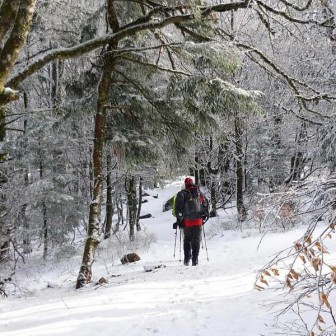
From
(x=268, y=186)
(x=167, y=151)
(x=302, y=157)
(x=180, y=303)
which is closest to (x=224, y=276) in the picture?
(x=180, y=303)

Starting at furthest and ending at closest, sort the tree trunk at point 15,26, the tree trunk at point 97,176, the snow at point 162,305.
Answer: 1. the tree trunk at point 97,176
2. the snow at point 162,305
3. the tree trunk at point 15,26

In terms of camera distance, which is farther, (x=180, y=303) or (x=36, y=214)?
(x=36, y=214)

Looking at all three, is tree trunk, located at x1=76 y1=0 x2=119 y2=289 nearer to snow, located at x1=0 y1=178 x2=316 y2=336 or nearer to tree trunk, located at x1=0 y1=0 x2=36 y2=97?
snow, located at x1=0 y1=178 x2=316 y2=336

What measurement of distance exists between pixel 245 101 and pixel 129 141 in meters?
3.19

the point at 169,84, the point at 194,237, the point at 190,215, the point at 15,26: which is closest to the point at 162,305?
the point at 194,237

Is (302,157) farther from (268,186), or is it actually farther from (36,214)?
(36,214)

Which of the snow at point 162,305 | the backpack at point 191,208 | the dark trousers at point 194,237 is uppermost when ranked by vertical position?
the backpack at point 191,208

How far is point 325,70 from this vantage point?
35.9 feet

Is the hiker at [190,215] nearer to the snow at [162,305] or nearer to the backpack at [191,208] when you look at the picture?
the backpack at [191,208]

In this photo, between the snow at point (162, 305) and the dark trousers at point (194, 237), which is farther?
the dark trousers at point (194, 237)

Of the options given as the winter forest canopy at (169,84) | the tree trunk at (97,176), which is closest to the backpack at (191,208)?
the winter forest canopy at (169,84)

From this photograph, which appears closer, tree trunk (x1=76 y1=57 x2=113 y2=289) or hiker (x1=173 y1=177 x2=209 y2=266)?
tree trunk (x1=76 y1=57 x2=113 y2=289)

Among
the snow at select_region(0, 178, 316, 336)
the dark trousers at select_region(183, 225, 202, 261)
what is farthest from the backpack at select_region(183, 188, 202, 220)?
the snow at select_region(0, 178, 316, 336)

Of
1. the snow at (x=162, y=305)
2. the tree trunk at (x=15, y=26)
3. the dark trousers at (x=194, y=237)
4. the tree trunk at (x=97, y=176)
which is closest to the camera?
the tree trunk at (x=15, y=26)
